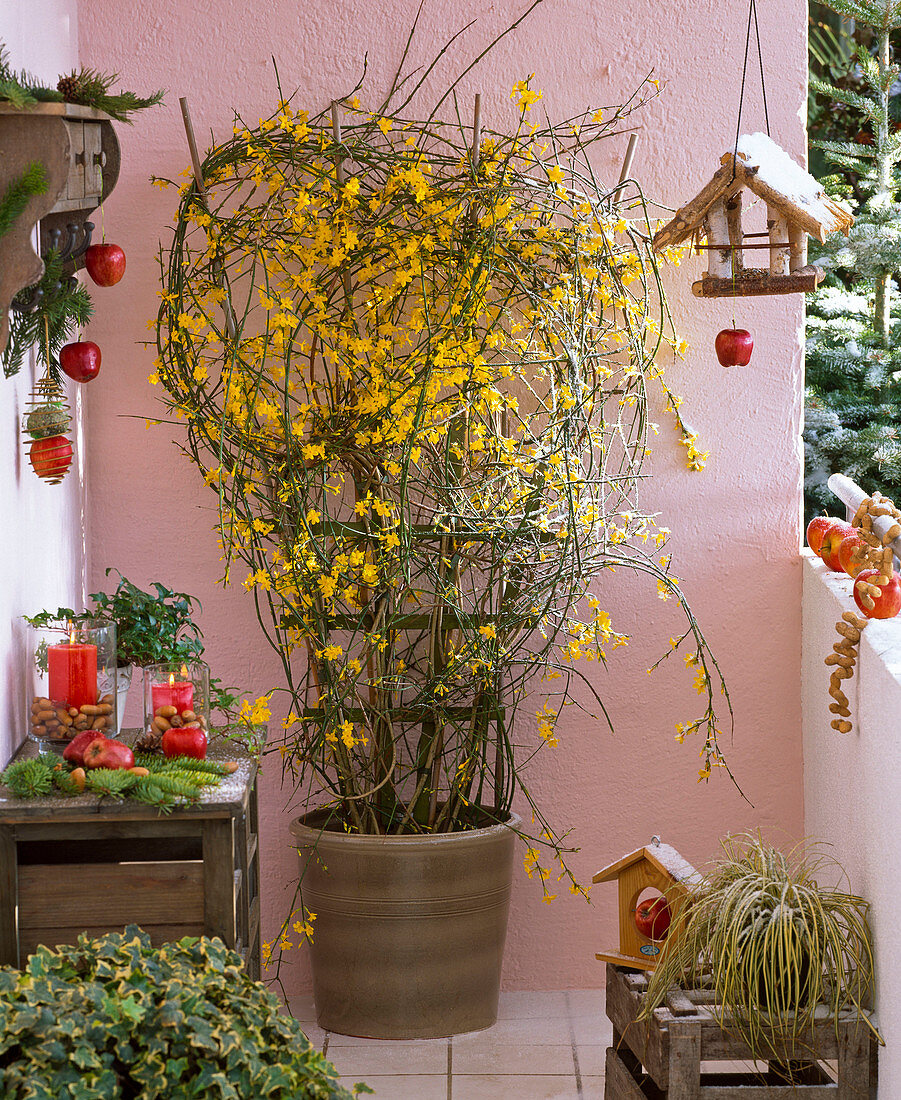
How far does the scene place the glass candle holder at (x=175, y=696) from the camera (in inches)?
88.1

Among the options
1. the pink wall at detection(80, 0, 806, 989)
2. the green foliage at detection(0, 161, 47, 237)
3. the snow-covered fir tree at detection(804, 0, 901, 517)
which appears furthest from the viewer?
the snow-covered fir tree at detection(804, 0, 901, 517)

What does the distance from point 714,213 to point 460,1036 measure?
6.52 ft

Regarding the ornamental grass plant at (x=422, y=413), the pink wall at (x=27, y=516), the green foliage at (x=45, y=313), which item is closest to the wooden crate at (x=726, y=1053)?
the ornamental grass plant at (x=422, y=413)

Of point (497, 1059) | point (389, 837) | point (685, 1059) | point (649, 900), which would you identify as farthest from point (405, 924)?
point (685, 1059)

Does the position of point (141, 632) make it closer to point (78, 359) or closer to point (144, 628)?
point (144, 628)

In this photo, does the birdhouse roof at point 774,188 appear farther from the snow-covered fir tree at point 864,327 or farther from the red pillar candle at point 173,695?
the red pillar candle at point 173,695

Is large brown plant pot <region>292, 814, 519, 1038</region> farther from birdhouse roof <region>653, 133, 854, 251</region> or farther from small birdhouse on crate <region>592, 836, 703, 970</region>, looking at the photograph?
birdhouse roof <region>653, 133, 854, 251</region>

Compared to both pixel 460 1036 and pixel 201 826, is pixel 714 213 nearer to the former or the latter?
pixel 201 826

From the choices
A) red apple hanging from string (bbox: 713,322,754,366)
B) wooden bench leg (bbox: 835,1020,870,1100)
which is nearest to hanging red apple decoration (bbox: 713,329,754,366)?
red apple hanging from string (bbox: 713,322,754,366)

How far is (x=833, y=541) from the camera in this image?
2.62 metres

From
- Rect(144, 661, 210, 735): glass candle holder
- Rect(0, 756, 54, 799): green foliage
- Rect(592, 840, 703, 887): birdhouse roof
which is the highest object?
Rect(144, 661, 210, 735): glass candle holder

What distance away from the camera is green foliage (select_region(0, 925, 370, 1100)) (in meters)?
1.45

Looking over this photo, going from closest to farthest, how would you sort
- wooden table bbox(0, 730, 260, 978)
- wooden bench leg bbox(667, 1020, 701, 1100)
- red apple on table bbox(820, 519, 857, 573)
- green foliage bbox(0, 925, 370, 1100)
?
green foliage bbox(0, 925, 370, 1100)
wooden table bbox(0, 730, 260, 978)
wooden bench leg bbox(667, 1020, 701, 1100)
red apple on table bbox(820, 519, 857, 573)

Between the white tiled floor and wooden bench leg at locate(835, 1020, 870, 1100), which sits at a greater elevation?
wooden bench leg at locate(835, 1020, 870, 1100)
